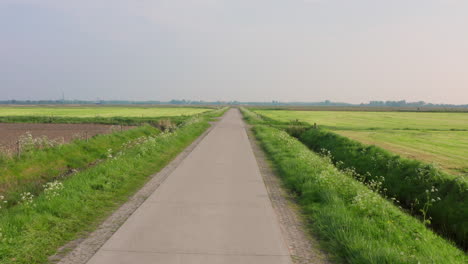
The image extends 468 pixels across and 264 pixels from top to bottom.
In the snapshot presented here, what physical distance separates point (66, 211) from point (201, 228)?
10.9ft

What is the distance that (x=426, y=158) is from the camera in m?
18.2

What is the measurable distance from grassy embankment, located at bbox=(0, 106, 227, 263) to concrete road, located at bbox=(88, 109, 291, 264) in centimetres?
99

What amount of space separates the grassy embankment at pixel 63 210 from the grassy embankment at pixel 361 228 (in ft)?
16.2

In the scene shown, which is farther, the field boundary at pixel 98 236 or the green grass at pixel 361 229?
the green grass at pixel 361 229

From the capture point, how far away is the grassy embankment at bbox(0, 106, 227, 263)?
5.50 meters

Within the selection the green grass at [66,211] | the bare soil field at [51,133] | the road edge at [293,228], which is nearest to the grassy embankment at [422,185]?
the road edge at [293,228]

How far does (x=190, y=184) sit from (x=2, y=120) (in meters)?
50.5

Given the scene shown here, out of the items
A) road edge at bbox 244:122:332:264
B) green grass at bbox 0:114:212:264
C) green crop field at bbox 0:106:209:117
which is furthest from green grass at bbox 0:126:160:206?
green crop field at bbox 0:106:209:117

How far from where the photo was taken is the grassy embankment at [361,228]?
549cm

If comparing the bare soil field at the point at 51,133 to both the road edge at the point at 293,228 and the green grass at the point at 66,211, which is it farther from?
the road edge at the point at 293,228

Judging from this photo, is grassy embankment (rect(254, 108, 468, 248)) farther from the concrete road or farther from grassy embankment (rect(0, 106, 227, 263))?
grassy embankment (rect(0, 106, 227, 263))

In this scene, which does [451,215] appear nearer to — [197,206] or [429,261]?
[429,261]

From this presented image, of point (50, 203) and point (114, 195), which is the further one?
point (114, 195)

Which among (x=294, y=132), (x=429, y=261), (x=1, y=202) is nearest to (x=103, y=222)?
(x=1, y=202)
